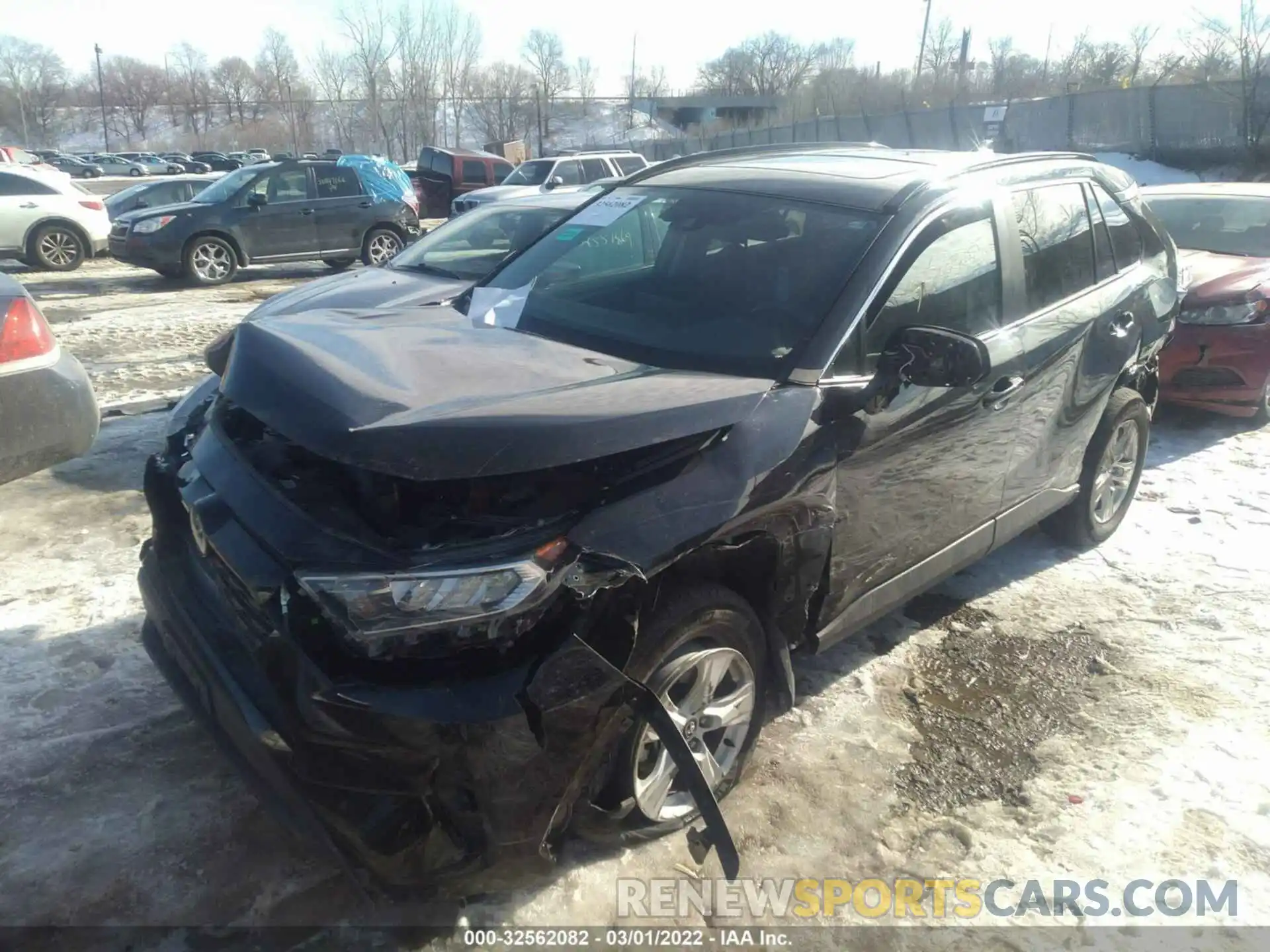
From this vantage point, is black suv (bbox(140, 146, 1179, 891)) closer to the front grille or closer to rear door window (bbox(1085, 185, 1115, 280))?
rear door window (bbox(1085, 185, 1115, 280))

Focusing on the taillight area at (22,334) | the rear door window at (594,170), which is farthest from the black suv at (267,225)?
the taillight area at (22,334)

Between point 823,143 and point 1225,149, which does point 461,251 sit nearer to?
point 823,143

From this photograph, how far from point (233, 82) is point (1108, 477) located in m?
102

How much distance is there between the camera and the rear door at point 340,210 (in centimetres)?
1398

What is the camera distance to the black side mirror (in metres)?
2.72

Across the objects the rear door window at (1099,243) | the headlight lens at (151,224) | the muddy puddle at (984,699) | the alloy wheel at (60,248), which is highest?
the headlight lens at (151,224)

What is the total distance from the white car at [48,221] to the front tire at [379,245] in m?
3.73

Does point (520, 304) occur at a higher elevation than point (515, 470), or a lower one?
higher

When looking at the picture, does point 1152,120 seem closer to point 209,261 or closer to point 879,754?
point 209,261

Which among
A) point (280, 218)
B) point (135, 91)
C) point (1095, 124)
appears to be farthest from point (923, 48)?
point (135, 91)

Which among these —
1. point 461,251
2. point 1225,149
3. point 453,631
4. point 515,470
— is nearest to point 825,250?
point 515,470

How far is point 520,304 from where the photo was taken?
351 centimetres

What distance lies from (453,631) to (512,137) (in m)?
74.4

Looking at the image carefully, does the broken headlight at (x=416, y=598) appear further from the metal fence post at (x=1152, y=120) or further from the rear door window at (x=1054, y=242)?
the metal fence post at (x=1152, y=120)
